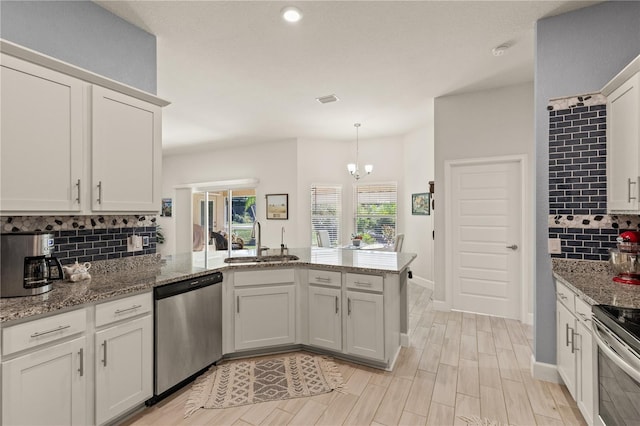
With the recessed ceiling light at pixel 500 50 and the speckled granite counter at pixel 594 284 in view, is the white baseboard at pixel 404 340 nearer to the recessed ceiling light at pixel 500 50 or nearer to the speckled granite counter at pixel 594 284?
the speckled granite counter at pixel 594 284

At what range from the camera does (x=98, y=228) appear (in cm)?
241

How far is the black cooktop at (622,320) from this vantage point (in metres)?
1.28

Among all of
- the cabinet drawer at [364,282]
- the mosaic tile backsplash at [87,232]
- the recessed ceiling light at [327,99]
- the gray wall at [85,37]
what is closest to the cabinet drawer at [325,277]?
the cabinet drawer at [364,282]

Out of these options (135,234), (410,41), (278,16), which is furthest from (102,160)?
(410,41)

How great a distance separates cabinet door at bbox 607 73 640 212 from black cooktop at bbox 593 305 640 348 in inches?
30.3

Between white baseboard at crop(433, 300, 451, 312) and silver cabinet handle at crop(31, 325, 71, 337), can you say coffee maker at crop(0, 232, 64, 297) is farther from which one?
white baseboard at crop(433, 300, 451, 312)

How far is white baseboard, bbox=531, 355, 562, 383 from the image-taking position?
250cm

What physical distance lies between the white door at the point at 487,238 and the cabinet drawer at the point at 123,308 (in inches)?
146

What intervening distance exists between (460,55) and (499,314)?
3181 millimetres

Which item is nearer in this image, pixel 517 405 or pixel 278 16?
pixel 517 405

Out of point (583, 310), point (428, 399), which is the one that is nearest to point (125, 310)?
point (428, 399)

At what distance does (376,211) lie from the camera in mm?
6641

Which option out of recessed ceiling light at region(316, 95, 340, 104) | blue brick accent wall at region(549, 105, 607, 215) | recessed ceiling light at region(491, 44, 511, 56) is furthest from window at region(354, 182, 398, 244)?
blue brick accent wall at region(549, 105, 607, 215)

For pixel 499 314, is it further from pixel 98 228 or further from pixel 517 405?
pixel 98 228
